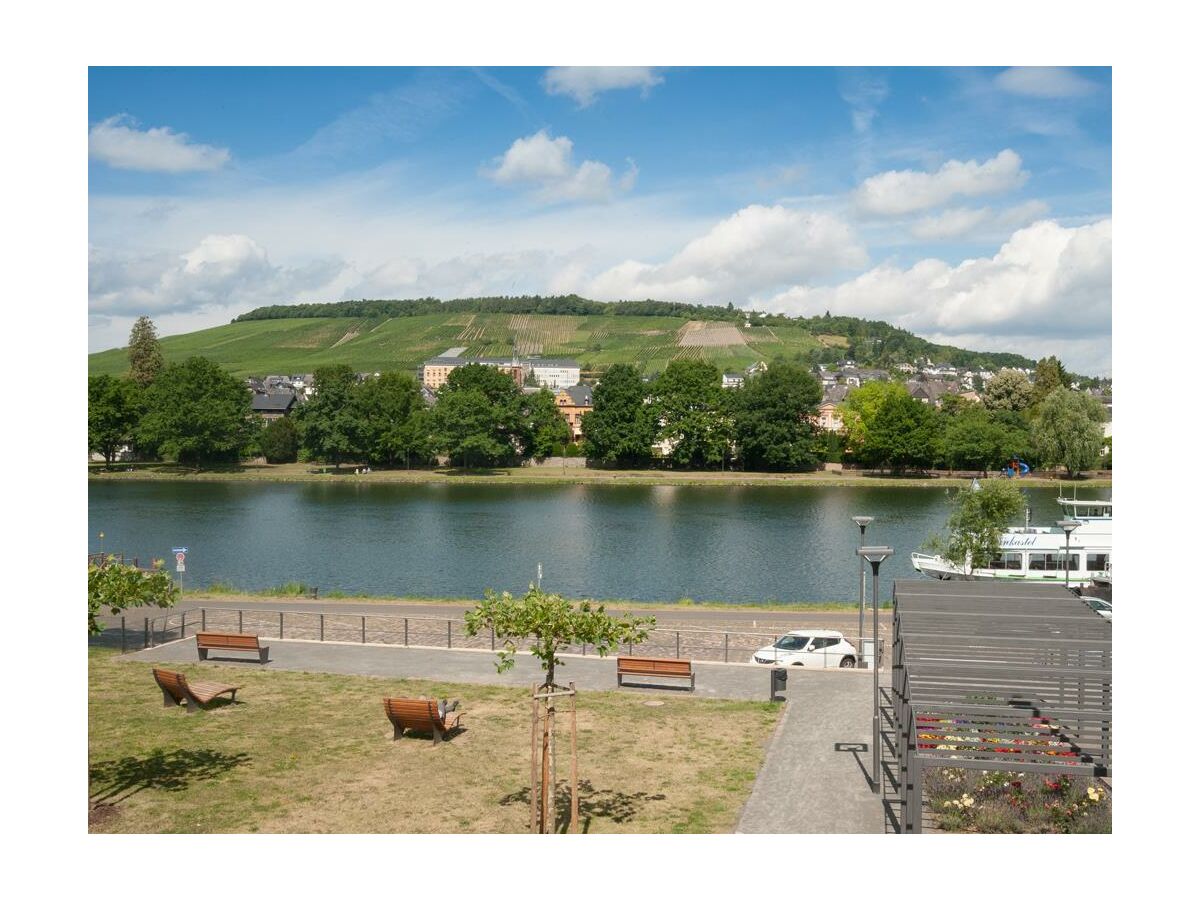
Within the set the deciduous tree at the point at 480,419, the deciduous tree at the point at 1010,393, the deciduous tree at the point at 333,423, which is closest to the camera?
the deciduous tree at the point at 480,419

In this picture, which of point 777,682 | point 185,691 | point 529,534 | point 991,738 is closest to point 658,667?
point 777,682

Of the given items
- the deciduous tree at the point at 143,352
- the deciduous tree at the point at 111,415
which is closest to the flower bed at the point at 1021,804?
the deciduous tree at the point at 111,415

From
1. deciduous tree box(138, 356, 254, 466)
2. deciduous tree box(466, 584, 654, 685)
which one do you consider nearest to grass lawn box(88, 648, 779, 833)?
deciduous tree box(466, 584, 654, 685)

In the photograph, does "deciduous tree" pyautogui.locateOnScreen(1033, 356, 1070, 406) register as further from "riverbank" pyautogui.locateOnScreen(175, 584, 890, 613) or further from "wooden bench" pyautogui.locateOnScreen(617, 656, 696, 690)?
"wooden bench" pyautogui.locateOnScreen(617, 656, 696, 690)

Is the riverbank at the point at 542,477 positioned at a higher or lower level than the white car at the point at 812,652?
higher

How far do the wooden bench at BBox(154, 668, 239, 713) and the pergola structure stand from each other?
1079cm

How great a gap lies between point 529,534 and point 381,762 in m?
39.9

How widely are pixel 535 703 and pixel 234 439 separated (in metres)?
92.7

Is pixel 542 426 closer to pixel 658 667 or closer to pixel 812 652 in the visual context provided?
pixel 812 652

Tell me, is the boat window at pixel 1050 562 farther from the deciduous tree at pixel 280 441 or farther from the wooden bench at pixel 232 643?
the deciduous tree at pixel 280 441

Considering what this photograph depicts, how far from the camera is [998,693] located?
12117 mm

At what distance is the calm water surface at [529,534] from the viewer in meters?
40.0

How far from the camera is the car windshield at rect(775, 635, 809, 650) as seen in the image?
72.1 feet

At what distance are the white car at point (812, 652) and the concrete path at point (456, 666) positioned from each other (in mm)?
936
